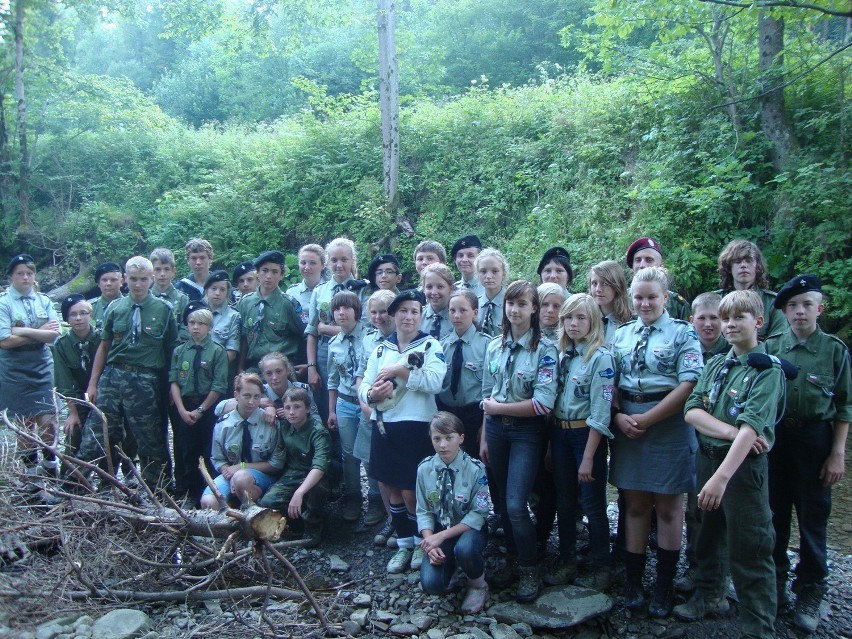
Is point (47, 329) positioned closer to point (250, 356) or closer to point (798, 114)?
point (250, 356)

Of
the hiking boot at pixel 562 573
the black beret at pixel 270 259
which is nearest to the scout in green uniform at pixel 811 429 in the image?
the hiking boot at pixel 562 573

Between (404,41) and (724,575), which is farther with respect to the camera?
(404,41)

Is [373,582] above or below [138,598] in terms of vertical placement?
below

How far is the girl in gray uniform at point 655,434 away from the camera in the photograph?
3867 mm

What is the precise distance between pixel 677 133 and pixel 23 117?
16.2 metres

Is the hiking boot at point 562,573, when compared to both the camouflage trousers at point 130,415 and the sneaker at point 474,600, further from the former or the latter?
the camouflage trousers at point 130,415

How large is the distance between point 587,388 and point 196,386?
3.62 m

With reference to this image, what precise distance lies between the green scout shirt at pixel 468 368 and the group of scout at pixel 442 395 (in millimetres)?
17

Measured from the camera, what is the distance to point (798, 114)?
8492mm

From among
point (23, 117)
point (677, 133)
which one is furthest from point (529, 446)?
point (23, 117)

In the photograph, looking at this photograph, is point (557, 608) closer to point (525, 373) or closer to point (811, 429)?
point (525, 373)

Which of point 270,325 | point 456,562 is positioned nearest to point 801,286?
point 456,562

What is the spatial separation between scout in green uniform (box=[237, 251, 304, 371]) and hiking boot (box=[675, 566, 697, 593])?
3.92 metres

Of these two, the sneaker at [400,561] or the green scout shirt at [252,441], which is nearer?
the sneaker at [400,561]
